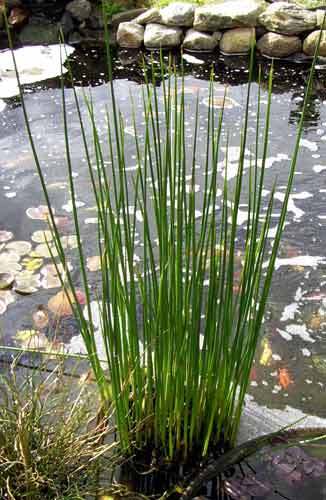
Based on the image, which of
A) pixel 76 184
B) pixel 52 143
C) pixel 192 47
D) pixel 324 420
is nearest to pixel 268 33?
pixel 192 47

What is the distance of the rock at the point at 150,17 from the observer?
5395 mm

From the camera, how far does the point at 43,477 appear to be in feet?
4.40

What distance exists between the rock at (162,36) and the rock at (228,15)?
0.21 meters

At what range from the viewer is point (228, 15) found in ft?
17.0

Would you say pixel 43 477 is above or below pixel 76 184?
above

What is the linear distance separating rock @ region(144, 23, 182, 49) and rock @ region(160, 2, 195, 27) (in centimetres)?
6

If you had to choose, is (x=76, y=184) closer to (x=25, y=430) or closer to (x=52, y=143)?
(x=52, y=143)

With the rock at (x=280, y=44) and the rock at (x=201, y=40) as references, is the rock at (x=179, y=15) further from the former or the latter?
the rock at (x=280, y=44)

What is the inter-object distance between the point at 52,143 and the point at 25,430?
2744 mm

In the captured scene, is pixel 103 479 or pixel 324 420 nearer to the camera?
pixel 103 479

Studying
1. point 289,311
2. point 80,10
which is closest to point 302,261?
point 289,311

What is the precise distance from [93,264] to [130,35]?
134 inches

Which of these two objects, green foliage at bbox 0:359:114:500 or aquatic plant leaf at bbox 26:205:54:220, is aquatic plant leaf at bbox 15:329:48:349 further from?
aquatic plant leaf at bbox 26:205:54:220

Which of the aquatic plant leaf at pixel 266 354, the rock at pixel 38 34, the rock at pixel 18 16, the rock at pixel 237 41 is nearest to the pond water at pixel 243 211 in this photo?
the aquatic plant leaf at pixel 266 354
